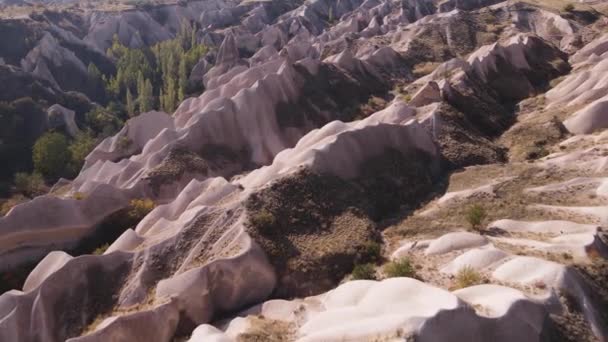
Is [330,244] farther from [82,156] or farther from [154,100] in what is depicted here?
[154,100]

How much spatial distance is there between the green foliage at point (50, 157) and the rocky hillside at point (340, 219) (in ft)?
26.7

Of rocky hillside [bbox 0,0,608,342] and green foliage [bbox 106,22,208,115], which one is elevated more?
rocky hillside [bbox 0,0,608,342]

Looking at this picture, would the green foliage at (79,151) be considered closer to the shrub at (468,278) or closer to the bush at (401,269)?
the bush at (401,269)

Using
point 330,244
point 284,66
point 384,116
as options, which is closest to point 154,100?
point 284,66

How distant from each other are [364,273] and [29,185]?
39.8 m

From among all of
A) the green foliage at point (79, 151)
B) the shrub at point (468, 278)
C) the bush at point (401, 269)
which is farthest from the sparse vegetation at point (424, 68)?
the shrub at point (468, 278)

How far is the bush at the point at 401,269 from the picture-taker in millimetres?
22312

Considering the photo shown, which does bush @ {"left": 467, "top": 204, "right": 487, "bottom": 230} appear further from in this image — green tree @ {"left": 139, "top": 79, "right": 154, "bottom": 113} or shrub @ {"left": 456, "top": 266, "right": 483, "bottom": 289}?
green tree @ {"left": 139, "top": 79, "right": 154, "bottom": 113}

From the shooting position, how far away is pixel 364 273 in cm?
2388

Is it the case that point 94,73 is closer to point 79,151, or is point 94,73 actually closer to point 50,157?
point 79,151

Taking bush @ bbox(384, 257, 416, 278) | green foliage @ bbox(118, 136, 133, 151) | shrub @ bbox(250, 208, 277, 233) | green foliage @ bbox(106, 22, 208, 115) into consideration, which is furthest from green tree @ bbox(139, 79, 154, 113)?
bush @ bbox(384, 257, 416, 278)

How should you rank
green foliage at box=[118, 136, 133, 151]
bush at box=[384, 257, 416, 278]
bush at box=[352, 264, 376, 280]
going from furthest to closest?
green foliage at box=[118, 136, 133, 151]
bush at box=[352, 264, 376, 280]
bush at box=[384, 257, 416, 278]

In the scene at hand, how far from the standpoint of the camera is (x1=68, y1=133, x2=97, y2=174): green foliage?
5519cm

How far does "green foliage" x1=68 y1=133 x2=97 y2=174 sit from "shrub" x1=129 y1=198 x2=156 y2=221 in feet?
70.0
